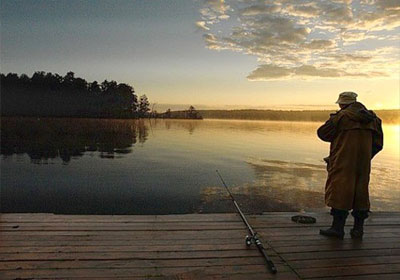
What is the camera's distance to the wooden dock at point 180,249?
124 inches

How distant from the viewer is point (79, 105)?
7838cm

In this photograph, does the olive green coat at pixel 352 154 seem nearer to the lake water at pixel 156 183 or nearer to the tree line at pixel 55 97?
the lake water at pixel 156 183

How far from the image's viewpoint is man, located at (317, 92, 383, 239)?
397 centimetres

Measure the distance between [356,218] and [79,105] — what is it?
8127cm

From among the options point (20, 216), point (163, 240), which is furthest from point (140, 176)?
point (163, 240)

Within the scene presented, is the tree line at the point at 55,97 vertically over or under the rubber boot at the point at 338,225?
over

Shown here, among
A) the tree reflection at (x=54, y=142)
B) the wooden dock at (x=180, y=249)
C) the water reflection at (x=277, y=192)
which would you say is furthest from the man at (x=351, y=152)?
the tree reflection at (x=54, y=142)

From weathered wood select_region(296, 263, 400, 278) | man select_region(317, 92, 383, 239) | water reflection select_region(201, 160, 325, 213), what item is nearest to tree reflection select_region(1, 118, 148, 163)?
water reflection select_region(201, 160, 325, 213)

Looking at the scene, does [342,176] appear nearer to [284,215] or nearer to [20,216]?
[284,215]

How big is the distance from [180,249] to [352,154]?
2.42 m

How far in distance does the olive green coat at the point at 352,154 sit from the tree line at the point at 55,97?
7495 cm

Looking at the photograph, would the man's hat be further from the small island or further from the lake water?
the small island

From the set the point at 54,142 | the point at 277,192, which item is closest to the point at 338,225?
the point at 277,192

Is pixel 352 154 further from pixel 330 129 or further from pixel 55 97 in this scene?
pixel 55 97
